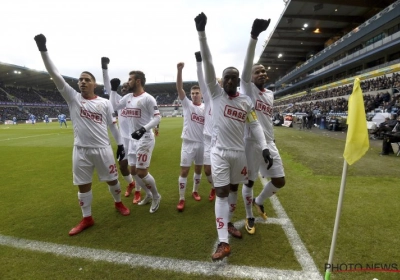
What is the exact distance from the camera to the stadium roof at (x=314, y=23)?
95.4 feet

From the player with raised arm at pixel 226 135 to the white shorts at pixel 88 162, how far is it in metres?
1.86

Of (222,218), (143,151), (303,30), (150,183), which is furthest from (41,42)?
(303,30)

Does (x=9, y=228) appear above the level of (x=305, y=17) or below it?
below

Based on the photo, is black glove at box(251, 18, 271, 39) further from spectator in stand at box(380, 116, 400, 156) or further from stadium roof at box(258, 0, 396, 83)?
stadium roof at box(258, 0, 396, 83)

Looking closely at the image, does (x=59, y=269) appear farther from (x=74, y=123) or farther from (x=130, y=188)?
(x=130, y=188)

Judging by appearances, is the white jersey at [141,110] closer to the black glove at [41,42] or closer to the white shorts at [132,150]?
the white shorts at [132,150]

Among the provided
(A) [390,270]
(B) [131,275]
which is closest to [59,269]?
(B) [131,275]

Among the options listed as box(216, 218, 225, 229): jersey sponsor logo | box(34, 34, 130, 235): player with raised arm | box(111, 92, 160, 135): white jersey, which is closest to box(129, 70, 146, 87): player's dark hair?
box(111, 92, 160, 135): white jersey

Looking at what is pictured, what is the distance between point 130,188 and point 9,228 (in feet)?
7.53

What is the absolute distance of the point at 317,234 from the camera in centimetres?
350

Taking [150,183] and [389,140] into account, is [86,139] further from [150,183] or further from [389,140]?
[389,140]

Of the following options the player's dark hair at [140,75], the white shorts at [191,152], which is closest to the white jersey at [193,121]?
the white shorts at [191,152]

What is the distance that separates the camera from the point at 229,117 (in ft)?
10.5

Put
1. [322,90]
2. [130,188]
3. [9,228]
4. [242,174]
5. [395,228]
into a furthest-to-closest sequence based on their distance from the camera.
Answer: [322,90] → [130,188] → [9,228] → [395,228] → [242,174]
